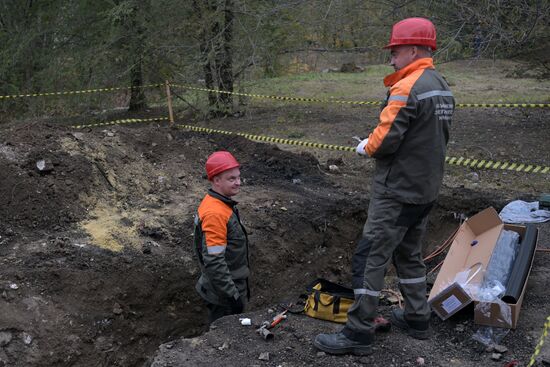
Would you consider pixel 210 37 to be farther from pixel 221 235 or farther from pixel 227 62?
pixel 221 235

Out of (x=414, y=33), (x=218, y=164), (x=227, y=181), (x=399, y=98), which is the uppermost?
(x=414, y=33)

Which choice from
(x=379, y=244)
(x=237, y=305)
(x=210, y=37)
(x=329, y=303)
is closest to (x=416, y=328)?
(x=329, y=303)

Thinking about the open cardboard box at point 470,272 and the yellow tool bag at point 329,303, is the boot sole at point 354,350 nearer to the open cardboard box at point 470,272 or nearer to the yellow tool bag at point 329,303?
the yellow tool bag at point 329,303

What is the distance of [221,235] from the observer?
4340 mm

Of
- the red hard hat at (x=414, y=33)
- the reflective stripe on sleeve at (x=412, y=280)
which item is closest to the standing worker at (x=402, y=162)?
the red hard hat at (x=414, y=33)

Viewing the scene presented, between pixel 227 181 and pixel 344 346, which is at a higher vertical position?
pixel 227 181

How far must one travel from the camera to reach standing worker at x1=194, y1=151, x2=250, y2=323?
14.2ft

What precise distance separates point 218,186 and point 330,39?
981 cm

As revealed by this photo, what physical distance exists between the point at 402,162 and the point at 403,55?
0.73 m

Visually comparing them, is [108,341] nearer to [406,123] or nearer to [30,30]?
[406,123]

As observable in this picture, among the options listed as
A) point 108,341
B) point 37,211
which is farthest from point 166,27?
point 108,341

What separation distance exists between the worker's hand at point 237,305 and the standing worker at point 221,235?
22mm

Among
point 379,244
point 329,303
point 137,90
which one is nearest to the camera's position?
point 379,244

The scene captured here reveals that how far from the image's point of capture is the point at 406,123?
3727 millimetres
